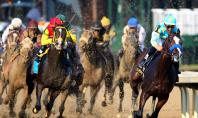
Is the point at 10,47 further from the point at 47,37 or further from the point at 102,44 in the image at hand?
the point at 47,37

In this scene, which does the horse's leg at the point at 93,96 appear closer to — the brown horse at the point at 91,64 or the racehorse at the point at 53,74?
the brown horse at the point at 91,64

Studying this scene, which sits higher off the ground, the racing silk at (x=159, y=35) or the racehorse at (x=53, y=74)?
the racing silk at (x=159, y=35)

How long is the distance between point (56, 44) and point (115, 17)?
680 inches

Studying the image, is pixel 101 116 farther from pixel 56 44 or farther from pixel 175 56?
pixel 175 56

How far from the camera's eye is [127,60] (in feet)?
62.0

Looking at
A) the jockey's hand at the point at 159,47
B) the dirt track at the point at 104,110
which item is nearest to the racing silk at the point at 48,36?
the dirt track at the point at 104,110

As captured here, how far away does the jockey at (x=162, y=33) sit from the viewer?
1399 cm

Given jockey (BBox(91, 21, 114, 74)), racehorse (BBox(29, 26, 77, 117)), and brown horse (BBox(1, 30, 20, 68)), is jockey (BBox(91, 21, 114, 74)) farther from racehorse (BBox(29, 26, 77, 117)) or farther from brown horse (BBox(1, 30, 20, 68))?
racehorse (BBox(29, 26, 77, 117))

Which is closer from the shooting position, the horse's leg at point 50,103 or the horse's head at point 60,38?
the horse's head at point 60,38

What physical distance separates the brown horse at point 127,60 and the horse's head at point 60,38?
3694 millimetres

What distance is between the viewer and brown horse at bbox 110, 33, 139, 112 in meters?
18.6

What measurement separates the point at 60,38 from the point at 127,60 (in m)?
4.39

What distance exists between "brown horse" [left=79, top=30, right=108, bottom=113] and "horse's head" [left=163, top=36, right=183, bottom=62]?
5017 mm

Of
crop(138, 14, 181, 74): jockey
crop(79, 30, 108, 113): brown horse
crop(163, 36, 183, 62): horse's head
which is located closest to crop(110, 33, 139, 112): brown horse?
crop(79, 30, 108, 113): brown horse
